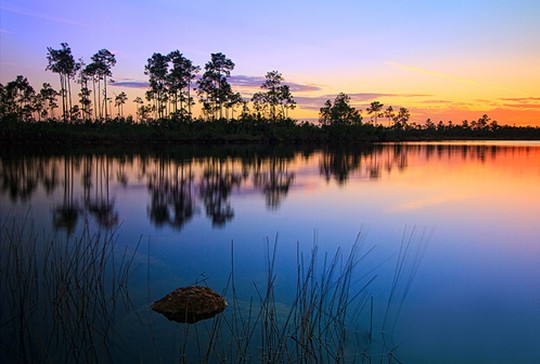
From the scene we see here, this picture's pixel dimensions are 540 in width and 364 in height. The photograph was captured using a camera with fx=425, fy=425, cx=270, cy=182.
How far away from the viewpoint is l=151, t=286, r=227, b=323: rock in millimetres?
4418

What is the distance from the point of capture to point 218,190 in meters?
14.3

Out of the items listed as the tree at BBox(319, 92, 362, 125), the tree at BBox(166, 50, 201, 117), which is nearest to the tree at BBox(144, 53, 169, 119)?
the tree at BBox(166, 50, 201, 117)

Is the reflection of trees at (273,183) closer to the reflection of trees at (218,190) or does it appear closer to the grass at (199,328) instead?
the reflection of trees at (218,190)

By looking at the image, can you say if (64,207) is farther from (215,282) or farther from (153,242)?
(215,282)

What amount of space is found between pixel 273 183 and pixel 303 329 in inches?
522

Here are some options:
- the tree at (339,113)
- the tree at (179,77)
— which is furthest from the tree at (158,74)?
the tree at (339,113)

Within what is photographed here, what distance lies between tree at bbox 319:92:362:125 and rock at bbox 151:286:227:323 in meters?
63.9

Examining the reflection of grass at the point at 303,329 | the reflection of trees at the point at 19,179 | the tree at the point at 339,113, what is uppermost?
the tree at the point at 339,113

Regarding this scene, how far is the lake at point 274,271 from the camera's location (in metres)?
3.88

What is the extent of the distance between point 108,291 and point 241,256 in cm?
223

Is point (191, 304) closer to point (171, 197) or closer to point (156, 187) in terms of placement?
point (171, 197)

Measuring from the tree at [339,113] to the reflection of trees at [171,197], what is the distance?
49.9 metres

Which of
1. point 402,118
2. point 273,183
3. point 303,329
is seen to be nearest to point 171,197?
point 273,183

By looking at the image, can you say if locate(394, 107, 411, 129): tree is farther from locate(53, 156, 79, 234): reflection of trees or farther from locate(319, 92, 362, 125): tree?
locate(53, 156, 79, 234): reflection of trees
